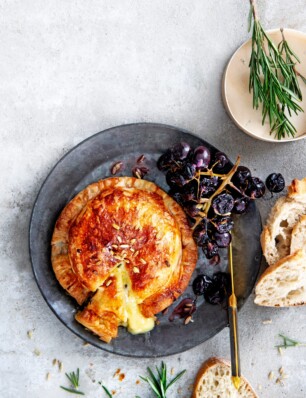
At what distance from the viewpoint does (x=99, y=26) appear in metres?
3.43

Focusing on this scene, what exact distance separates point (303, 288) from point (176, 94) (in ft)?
4.49

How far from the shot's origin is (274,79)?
124 inches

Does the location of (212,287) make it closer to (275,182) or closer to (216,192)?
(216,192)

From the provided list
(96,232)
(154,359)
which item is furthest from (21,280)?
(154,359)

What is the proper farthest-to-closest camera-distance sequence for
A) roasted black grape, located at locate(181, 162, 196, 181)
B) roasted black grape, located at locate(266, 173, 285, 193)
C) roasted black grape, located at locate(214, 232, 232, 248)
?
1. roasted black grape, located at locate(266, 173, 285, 193)
2. roasted black grape, located at locate(214, 232, 232, 248)
3. roasted black grape, located at locate(181, 162, 196, 181)

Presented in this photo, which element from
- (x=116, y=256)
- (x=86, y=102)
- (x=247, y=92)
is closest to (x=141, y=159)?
(x=86, y=102)

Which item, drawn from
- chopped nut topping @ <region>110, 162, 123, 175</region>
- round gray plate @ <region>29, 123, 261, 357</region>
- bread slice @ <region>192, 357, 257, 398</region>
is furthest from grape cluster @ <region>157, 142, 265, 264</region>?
bread slice @ <region>192, 357, 257, 398</region>

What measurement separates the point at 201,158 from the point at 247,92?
0.56 metres

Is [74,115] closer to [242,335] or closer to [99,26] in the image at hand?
[99,26]

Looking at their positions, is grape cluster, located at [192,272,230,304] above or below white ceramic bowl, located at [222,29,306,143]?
below

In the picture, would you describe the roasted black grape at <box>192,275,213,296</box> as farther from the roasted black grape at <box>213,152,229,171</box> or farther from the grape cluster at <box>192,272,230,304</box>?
the roasted black grape at <box>213,152,229,171</box>

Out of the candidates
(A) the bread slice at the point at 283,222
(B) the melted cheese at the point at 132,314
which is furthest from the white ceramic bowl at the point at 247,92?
(B) the melted cheese at the point at 132,314

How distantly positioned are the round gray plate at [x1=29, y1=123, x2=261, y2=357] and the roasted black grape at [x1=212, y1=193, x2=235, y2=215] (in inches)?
9.0

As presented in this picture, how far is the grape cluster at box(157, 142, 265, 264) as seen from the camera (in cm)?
316
